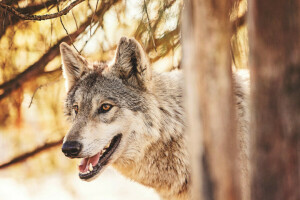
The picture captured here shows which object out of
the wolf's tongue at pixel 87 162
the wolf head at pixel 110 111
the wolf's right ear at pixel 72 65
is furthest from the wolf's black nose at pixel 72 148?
the wolf's right ear at pixel 72 65

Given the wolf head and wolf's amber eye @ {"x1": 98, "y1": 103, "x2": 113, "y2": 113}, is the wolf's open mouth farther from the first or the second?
wolf's amber eye @ {"x1": 98, "y1": 103, "x2": 113, "y2": 113}

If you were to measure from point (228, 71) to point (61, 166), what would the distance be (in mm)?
3740

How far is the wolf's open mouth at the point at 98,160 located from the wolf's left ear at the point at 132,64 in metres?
0.46

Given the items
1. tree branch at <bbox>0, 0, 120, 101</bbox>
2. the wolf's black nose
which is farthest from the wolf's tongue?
tree branch at <bbox>0, 0, 120, 101</bbox>

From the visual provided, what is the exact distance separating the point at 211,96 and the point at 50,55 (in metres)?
3.10

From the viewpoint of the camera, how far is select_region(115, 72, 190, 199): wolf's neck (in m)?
3.17

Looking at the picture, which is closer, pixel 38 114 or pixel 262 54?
pixel 262 54

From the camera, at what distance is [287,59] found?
5.84 ft

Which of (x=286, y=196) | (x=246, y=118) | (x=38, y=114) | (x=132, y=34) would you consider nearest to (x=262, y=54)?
(x=286, y=196)

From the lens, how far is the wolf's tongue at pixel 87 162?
10.2ft

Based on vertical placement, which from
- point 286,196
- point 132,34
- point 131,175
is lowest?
point 131,175

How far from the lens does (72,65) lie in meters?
3.61

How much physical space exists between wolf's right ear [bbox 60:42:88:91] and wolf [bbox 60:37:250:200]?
0.81 feet

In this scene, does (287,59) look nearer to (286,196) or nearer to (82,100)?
(286,196)
